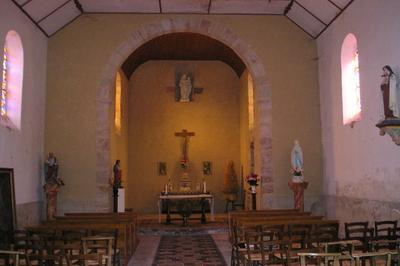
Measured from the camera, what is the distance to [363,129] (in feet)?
34.0

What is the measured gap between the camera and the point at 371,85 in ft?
32.4

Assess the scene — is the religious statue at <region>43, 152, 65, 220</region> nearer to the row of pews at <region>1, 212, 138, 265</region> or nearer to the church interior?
the church interior

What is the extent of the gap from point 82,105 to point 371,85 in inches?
300

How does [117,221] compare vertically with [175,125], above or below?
below

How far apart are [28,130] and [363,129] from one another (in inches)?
314

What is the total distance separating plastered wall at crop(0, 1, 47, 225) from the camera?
34.1 ft

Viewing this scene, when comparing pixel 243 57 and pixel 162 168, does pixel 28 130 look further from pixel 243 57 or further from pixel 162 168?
pixel 162 168

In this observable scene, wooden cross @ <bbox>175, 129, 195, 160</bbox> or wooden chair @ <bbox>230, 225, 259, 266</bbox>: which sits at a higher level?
wooden cross @ <bbox>175, 129, 195, 160</bbox>

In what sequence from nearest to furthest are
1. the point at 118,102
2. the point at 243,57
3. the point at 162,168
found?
the point at 243,57 → the point at 118,102 → the point at 162,168

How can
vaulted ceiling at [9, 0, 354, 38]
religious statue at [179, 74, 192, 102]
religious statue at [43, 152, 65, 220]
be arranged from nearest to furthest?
vaulted ceiling at [9, 0, 354, 38] < religious statue at [43, 152, 65, 220] < religious statue at [179, 74, 192, 102]

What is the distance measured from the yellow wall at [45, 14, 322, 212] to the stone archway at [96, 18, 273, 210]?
15 cm

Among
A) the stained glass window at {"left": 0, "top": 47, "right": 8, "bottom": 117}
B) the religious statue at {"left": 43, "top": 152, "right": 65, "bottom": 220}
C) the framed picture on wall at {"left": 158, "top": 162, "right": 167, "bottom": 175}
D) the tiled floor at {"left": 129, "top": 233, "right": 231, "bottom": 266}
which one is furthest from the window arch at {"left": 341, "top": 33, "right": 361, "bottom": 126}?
the framed picture on wall at {"left": 158, "top": 162, "right": 167, "bottom": 175}

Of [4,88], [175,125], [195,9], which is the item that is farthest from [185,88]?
[4,88]

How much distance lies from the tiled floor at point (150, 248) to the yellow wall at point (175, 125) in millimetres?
6080
